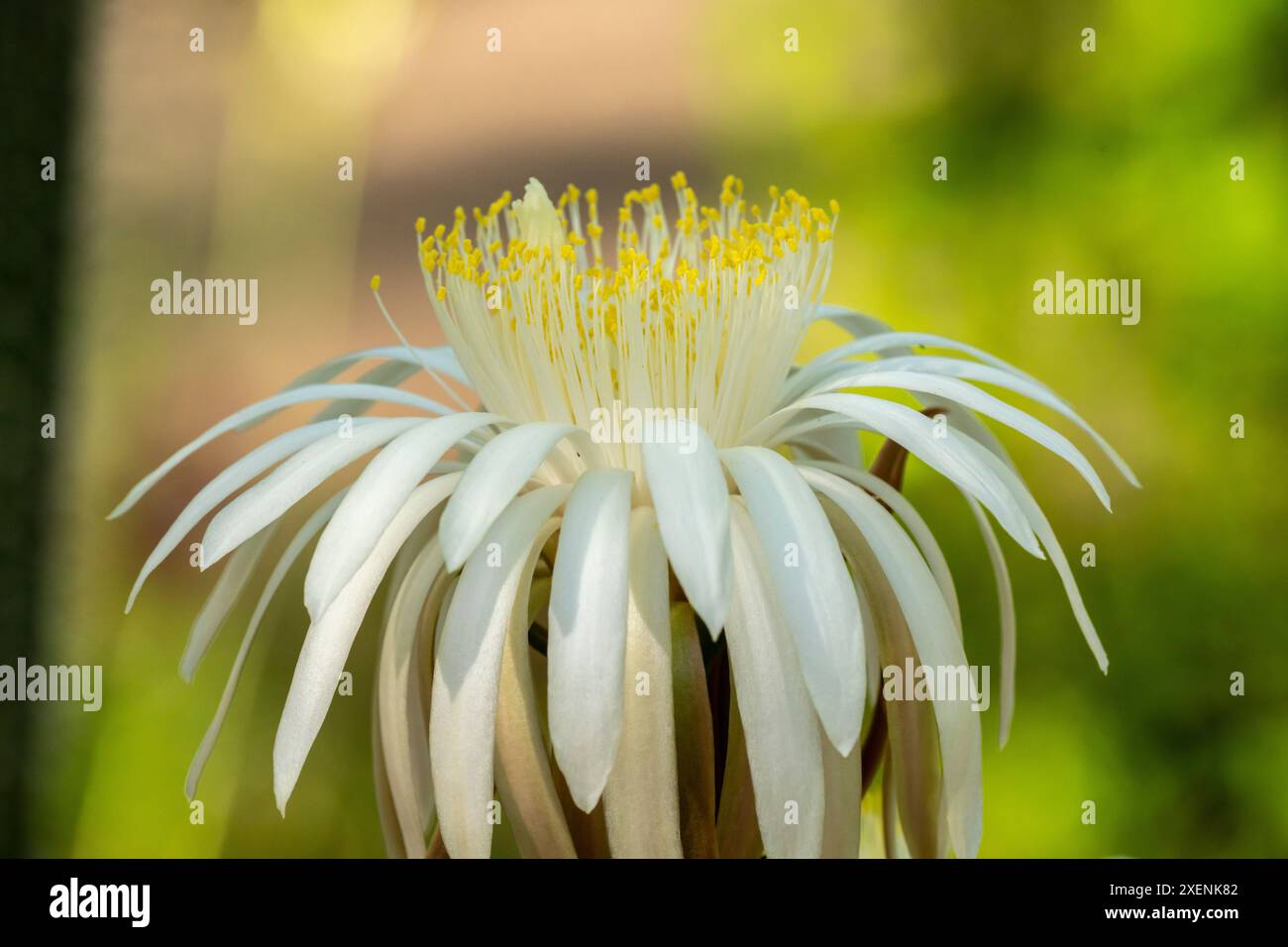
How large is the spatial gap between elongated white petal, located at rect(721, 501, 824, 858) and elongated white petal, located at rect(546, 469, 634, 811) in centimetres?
6

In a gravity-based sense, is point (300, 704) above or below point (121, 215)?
below

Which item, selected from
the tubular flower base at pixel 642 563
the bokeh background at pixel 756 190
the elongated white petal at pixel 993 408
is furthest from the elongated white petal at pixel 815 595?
the bokeh background at pixel 756 190

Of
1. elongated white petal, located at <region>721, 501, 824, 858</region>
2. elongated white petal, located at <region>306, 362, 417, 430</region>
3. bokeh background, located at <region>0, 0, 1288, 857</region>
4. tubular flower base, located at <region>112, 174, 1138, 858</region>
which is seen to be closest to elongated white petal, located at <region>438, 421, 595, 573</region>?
tubular flower base, located at <region>112, 174, 1138, 858</region>

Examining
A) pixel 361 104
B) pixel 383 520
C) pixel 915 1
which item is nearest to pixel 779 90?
pixel 915 1

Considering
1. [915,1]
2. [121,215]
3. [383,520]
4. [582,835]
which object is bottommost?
[582,835]

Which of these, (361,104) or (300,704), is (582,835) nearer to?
(300,704)

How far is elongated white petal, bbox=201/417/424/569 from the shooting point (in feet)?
1.71

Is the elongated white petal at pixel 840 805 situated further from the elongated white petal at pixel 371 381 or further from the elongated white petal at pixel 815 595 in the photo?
the elongated white petal at pixel 371 381

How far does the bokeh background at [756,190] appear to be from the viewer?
835mm

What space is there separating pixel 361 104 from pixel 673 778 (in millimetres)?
643

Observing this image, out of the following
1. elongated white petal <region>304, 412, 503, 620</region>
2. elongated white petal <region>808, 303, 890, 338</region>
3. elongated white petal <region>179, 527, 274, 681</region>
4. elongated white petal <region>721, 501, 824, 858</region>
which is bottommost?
elongated white petal <region>721, 501, 824, 858</region>

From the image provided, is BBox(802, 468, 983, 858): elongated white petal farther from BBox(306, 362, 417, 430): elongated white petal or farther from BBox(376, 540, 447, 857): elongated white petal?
BBox(306, 362, 417, 430): elongated white petal

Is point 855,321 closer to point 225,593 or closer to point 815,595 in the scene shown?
point 815,595

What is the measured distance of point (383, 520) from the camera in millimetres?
497
